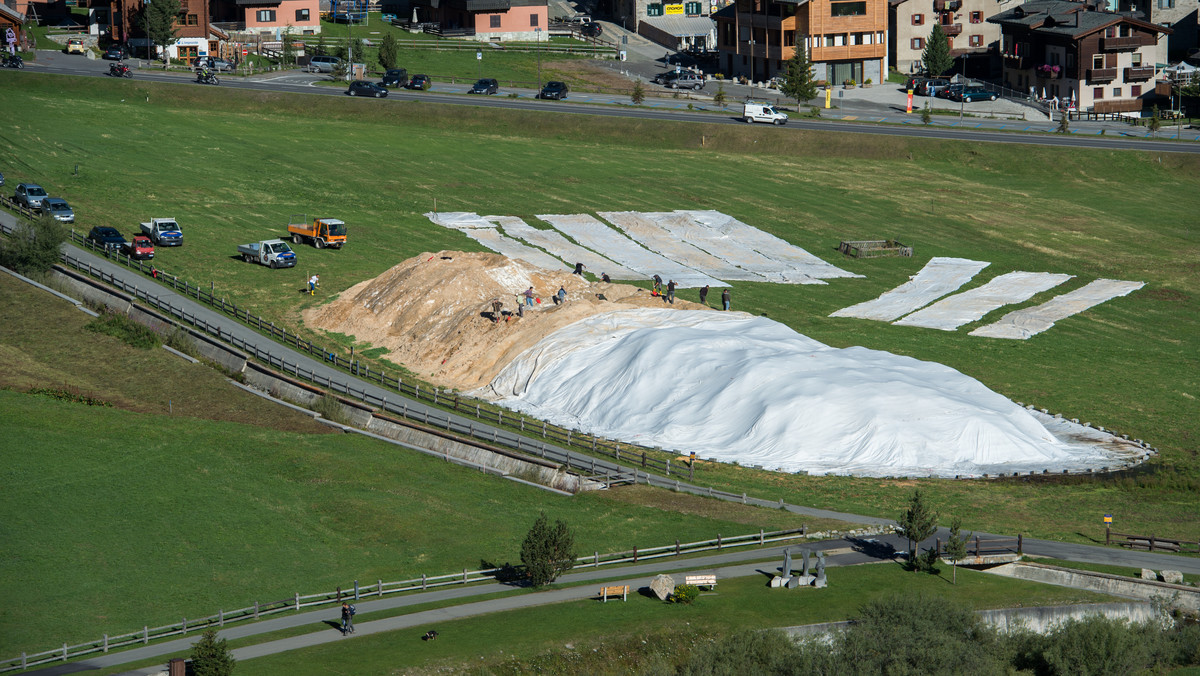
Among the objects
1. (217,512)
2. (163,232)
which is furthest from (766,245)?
(217,512)

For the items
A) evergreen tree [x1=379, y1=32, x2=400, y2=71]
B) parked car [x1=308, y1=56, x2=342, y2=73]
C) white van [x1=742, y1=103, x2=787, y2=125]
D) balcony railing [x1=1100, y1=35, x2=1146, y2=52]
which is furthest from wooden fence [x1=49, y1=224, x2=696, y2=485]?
balcony railing [x1=1100, y1=35, x2=1146, y2=52]

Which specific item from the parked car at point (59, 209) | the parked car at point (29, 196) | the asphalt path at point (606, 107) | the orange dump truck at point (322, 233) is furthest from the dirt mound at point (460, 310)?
the asphalt path at point (606, 107)

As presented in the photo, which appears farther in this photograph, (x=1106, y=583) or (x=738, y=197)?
(x=738, y=197)

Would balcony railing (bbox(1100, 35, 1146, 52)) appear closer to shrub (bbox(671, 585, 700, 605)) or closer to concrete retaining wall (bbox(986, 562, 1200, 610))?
concrete retaining wall (bbox(986, 562, 1200, 610))

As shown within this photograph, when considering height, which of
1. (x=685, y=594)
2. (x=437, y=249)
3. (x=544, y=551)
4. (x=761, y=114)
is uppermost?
(x=761, y=114)

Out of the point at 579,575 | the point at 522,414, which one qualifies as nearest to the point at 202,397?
the point at 522,414

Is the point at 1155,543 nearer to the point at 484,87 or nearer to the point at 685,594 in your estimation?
the point at 685,594

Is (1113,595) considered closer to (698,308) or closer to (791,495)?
(791,495)
